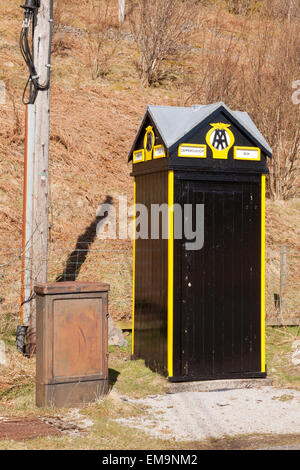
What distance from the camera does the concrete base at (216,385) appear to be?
24.6 feet

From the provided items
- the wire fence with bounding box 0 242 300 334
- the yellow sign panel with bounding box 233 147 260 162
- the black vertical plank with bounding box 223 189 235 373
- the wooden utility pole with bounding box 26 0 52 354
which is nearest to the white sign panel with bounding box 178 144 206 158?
the yellow sign panel with bounding box 233 147 260 162

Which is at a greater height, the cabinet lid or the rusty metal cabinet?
the cabinet lid

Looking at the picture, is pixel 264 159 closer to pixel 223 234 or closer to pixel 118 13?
pixel 223 234

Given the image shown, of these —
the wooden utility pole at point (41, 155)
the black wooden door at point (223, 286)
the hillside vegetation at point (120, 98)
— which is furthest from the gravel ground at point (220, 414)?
the hillside vegetation at point (120, 98)

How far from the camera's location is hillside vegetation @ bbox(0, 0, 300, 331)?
41.2 feet

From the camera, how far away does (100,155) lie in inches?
622

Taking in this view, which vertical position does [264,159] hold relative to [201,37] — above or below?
below

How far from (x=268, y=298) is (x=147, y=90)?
31.1ft

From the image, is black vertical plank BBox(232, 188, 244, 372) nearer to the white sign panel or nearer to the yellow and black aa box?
the yellow and black aa box

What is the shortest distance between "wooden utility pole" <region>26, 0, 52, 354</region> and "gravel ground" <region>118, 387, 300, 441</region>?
2.63 meters

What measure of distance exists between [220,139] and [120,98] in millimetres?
11267

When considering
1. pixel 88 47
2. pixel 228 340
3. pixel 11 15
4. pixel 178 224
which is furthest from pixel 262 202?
pixel 11 15

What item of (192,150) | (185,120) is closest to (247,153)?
(192,150)

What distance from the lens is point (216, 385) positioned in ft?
25.2
